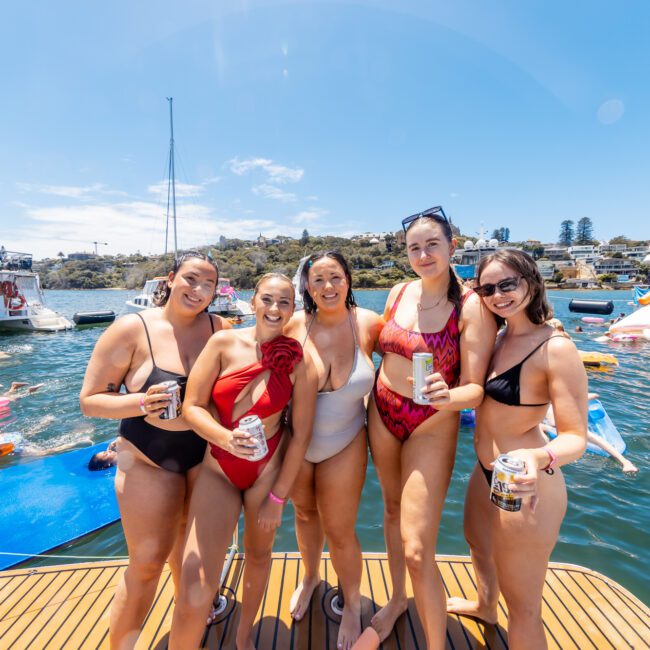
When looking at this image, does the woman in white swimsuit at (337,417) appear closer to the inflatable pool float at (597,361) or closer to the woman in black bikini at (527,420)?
the woman in black bikini at (527,420)

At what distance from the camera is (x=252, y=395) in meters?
2.16

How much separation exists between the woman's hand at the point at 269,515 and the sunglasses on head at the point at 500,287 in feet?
5.64

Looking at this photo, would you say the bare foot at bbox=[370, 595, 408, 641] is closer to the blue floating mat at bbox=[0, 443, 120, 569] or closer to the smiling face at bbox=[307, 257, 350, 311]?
the smiling face at bbox=[307, 257, 350, 311]

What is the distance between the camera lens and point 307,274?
2518mm

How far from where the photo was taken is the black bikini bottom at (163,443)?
2139 millimetres

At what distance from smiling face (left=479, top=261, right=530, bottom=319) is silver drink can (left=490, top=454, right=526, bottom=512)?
80 centimetres

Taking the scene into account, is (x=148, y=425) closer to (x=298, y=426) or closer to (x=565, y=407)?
(x=298, y=426)

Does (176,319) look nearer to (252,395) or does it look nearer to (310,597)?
(252,395)

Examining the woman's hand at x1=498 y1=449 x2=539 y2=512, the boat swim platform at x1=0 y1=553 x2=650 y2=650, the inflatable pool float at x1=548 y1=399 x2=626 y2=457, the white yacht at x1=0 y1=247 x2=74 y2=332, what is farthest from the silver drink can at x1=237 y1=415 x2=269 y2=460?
the white yacht at x1=0 y1=247 x2=74 y2=332

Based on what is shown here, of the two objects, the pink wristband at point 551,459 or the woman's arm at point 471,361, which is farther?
the woman's arm at point 471,361

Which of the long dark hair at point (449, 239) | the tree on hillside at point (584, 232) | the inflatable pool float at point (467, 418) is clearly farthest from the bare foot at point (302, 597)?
the tree on hillside at point (584, 232)

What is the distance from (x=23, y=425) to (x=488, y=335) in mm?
11869

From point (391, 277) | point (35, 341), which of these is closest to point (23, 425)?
point (35, 341)

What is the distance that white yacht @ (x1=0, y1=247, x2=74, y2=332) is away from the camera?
25062mm
